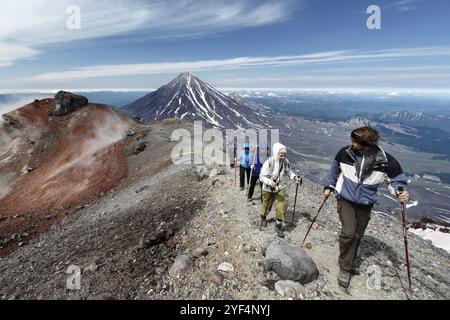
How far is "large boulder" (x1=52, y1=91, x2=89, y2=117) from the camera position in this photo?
42.4 meters

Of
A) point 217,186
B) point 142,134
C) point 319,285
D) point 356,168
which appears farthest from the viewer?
point 142,134

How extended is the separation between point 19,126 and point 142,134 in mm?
17901

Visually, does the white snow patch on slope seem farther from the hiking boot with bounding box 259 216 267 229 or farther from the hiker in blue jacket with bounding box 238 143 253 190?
the hiking boot with bounding box 259 216 267 229

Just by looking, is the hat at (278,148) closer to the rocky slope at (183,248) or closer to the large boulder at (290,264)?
the rocky slope at (183,248)

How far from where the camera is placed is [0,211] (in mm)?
24156

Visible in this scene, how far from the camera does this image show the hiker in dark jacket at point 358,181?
21.2 feet

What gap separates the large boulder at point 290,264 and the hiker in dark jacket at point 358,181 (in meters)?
0.75

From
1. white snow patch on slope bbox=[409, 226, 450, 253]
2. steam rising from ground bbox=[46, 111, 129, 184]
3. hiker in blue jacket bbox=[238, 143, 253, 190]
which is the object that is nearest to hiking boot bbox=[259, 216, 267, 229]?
hiker in blue jacket bbox=[238, 143, 253, 190]

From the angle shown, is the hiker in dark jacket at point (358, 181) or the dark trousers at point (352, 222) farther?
the dark trousers at point (352, 222)

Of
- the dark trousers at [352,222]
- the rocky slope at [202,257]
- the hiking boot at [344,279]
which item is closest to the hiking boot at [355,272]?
the rocky slope at [202,257]

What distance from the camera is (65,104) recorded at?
42844 millimetres

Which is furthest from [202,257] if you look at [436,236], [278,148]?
[436,236]
